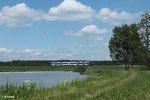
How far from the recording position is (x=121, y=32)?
9119 centimetres

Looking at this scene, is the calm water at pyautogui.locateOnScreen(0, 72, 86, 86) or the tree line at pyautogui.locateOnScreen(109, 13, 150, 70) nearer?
the calm water at pyautogui.locateOnScreen(0, 72, 86, 86)

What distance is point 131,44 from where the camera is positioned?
88.7m

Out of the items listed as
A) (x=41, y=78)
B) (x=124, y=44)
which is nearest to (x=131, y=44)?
(x=124, y=44)

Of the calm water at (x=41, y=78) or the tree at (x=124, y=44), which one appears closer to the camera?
the calm water at (x=41, y=78)

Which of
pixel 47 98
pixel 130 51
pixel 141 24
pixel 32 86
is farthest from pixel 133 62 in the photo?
pixel 47 98

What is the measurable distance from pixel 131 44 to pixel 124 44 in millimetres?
2164

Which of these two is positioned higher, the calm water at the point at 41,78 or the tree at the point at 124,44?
the tree at the point at 124,44

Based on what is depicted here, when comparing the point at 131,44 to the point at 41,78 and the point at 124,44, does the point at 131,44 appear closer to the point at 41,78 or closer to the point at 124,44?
the point at 124,44

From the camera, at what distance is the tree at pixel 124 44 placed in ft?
293

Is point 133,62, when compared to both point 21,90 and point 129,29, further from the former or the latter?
point 21,90

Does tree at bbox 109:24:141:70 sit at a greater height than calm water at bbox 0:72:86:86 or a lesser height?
greater

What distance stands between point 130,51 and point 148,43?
19.2ft

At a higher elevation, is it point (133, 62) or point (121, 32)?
point (121, 32)

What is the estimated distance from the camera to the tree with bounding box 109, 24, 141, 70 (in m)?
89.2
